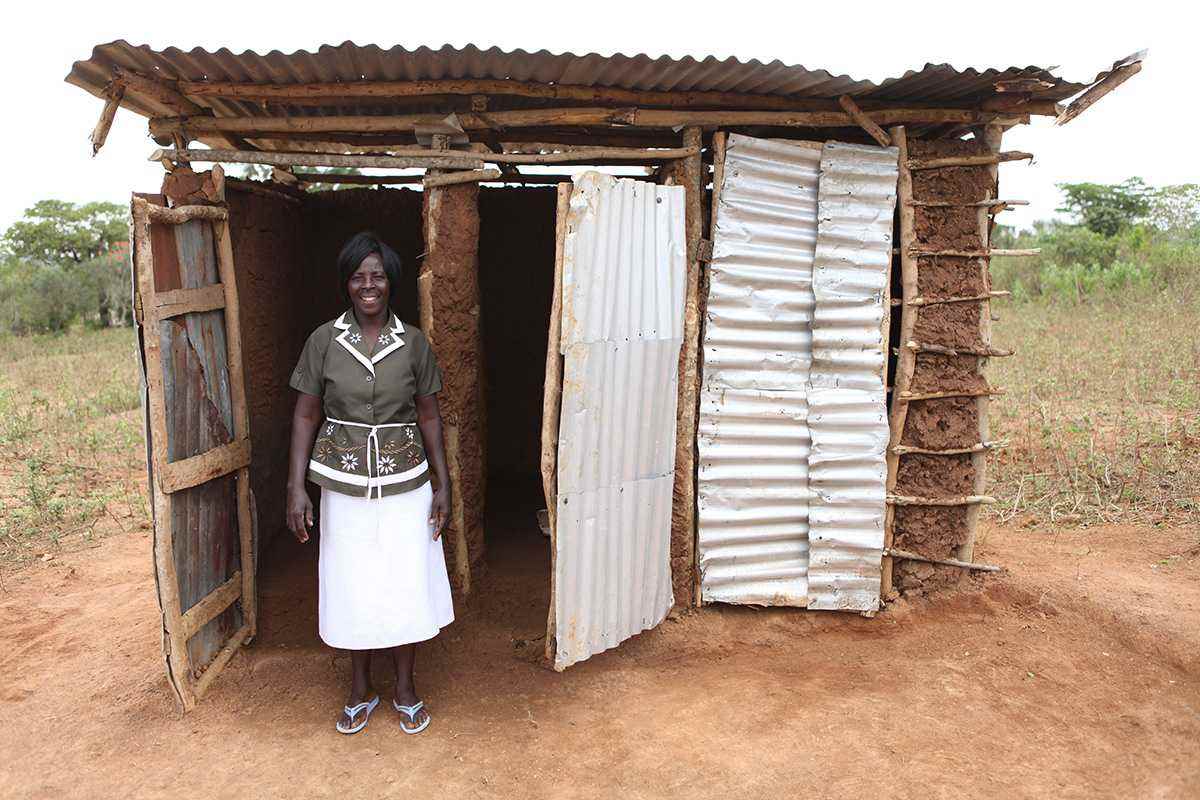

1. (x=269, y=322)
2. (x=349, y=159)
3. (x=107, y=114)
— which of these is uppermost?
(x=107, y=114)

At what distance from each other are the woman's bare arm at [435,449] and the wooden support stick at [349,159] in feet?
3.78

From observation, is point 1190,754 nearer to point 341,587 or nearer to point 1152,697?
point 1152,697

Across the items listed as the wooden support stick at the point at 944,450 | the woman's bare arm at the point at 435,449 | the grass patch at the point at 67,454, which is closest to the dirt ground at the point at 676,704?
the wooden support stick at the point at 944,450

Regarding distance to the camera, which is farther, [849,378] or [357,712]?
[849,378]

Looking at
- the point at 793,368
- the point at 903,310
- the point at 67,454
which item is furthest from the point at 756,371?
the point at 67,454

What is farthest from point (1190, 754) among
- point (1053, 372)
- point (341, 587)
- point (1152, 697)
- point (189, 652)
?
point (1053, 372)

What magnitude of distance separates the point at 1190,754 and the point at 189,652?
13.0ft

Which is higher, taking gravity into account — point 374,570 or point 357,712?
point 374,570

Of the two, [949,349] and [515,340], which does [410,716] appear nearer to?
[949,349]

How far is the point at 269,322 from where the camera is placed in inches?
186

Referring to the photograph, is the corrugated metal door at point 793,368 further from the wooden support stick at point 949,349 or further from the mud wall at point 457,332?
the mud wall at point 457,332

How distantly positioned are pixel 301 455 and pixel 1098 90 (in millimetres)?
3646

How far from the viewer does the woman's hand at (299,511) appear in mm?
3228

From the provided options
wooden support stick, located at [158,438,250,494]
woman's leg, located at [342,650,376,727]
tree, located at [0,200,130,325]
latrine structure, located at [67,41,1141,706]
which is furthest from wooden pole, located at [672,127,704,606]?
tree, located at [0,200,130,325]
